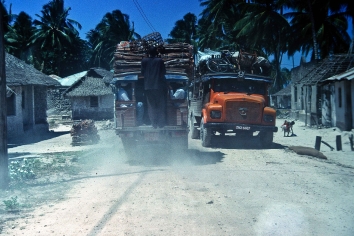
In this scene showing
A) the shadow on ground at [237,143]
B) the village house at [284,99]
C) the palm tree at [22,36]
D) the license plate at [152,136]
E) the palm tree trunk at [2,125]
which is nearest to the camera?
the palm tree trunk at [2,125]

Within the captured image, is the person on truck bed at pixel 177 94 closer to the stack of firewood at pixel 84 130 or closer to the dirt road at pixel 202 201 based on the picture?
the dirt road at pixel 202 201

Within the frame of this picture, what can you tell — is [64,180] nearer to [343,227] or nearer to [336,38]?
[343,227]

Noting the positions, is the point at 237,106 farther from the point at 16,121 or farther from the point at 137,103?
the point at 16,121

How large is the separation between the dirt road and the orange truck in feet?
8.92

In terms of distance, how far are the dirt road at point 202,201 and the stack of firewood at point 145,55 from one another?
2.80m

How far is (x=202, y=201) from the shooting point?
22.1ft

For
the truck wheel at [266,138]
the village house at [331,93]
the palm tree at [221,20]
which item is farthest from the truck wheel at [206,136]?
the palm tree at [221,20]

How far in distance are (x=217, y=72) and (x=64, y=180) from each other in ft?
26.0

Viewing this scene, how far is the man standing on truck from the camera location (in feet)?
34.5

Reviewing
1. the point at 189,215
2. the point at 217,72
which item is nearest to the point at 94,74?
the point at 217,72

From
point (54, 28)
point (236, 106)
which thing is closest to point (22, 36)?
point (54, 28)

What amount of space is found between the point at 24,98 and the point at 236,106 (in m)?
14.4

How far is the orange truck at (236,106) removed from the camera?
1366 cm

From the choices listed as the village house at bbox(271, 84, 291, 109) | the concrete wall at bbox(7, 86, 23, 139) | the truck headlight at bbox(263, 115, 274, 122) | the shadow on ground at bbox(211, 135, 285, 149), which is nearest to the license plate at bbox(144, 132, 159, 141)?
the shadow on ground at bbox(211, 135, 285, 149)
